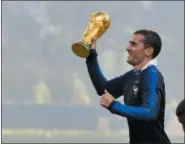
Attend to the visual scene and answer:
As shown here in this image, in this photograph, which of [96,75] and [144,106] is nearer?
[144,106]

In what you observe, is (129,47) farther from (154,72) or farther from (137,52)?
(154,72)

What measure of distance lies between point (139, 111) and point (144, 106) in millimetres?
35

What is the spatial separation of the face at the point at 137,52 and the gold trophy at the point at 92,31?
0.51ft

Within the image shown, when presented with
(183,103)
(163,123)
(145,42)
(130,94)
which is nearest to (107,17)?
(145,42)

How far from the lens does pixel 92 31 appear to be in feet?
7.38

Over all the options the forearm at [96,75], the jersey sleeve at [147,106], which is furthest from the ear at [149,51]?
the forearm at [96,75]

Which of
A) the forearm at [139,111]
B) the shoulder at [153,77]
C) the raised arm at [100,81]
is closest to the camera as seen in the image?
the forearm at [139,111]

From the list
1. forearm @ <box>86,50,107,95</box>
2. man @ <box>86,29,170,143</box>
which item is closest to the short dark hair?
man @ <box>86,29,170,143</box>

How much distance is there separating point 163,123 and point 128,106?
23 centimetres

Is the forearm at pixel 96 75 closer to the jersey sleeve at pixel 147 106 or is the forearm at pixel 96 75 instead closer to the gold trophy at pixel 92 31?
the gold trophy at pixel 92 31

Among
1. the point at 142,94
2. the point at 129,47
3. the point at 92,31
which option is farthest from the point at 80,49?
the point at 142,94

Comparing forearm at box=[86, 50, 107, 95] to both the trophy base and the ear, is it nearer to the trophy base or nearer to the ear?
the trophy base

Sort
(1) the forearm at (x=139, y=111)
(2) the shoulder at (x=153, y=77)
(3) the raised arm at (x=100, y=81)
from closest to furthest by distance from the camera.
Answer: (1) the forearm at (x=139, y=111)
(2) the shoulder at (x=153, y=77)
(3) the raised arm at (x=100, y=81)

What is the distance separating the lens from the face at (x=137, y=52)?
7.34 ft
